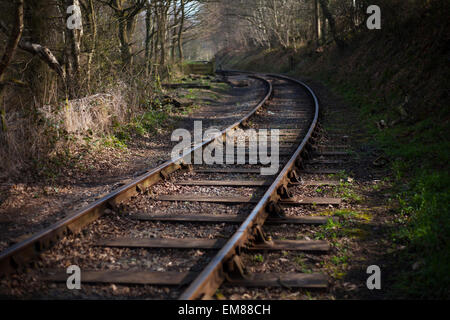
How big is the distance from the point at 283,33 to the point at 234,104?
26013 millimetres

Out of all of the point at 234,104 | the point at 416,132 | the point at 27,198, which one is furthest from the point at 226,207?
the point at 234,104

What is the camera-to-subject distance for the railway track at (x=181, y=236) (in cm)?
329

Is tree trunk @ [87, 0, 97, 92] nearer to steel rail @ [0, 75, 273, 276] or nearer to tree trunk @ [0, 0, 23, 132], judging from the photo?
tree trunk @ [0, 0, 23, 132]

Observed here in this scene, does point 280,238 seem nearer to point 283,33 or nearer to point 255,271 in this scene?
point 255,271

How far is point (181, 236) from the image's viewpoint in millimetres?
4203

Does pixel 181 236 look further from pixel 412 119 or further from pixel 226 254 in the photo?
pixel 412 119

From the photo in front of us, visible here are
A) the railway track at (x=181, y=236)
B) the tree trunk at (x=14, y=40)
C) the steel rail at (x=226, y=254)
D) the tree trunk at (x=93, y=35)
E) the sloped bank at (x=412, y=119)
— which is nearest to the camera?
the steel rail at (x=226, y=254)

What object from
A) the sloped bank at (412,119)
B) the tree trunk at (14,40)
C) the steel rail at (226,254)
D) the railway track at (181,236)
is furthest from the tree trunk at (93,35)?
the sloped bank at (412,119)

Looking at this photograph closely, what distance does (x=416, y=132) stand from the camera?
7.85 m

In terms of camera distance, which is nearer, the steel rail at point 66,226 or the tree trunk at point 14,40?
the steel rail at point 66,226

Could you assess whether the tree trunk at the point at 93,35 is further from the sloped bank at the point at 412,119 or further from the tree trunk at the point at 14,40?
the sloped bank at the point at 412,119

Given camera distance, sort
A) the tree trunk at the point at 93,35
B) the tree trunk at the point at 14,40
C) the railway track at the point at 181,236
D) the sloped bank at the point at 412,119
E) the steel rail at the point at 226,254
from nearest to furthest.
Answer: the steel rail at the point at 226,254 < the railway track at the point at 181,236 < the sloped bank at the point at 412,119 < the tree trunk at the point at 14,40 < the tree trunk at the point at 93,35

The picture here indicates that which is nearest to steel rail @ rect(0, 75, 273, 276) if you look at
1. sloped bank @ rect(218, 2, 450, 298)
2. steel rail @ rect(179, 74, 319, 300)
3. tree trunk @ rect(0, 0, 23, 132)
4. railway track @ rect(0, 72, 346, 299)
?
railway track @ rect(0, 72, 346, 299)

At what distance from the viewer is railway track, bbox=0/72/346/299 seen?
10.8 feet
